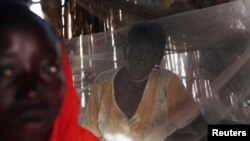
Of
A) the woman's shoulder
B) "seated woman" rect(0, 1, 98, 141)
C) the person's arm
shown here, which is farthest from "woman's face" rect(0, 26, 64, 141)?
the woman's shoulder

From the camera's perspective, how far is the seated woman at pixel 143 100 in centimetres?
165

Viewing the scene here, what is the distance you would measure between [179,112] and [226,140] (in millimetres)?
226

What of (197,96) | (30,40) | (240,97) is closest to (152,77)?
(197,96)

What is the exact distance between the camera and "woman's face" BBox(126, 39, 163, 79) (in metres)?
Answer: 1.79

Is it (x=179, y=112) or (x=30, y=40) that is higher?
(x=30, y=40)

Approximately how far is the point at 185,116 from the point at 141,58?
36cm

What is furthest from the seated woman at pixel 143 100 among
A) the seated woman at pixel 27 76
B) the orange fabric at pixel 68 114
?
the seated woman at pixel 27 76

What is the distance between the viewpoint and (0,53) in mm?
428

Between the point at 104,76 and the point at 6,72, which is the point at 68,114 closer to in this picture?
the point at 6,72

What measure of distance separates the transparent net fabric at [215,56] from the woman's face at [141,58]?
5 cm

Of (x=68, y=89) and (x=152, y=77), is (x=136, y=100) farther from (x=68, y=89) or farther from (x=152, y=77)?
(x=68, y=89)

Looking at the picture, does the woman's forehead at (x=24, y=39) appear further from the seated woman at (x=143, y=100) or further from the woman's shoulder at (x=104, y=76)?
the woman's shoulder at (x=104, y=76)

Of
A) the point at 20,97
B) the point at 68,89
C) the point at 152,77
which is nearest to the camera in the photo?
the point at 20,97

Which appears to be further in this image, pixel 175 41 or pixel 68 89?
pixel 175 41
